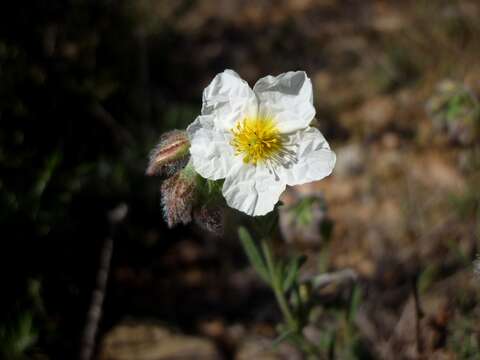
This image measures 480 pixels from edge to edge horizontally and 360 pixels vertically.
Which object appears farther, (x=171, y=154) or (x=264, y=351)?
(x=264, y=351)

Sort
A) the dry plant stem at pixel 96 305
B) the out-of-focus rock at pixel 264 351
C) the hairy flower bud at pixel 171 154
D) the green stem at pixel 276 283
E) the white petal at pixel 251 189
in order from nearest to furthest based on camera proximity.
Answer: the white petal at pixel 251 189, the hairy flower bud at pixel 171 154, the green stem at pixel 276 283, the dry plant stem at pixel 96 305, the out-of-focus rock at pixel 264 351

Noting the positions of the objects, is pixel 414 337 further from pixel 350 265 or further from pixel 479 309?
pixel 350 265

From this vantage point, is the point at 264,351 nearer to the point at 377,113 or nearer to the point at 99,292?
the point at 99,292

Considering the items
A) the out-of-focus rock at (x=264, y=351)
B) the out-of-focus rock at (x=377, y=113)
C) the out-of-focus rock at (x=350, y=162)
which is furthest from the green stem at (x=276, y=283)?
the out-of-focus rock at (x=377, y=113)

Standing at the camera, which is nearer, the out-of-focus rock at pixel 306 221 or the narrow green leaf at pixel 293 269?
the narrow green leaf at pixel 293 269

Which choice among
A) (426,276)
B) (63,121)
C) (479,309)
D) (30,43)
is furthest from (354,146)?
(30,43)

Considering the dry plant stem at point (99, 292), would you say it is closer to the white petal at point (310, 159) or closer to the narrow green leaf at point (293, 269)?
the narrow green leaf at point (293, 269)

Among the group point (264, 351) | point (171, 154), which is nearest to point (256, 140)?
point (171, 154)
